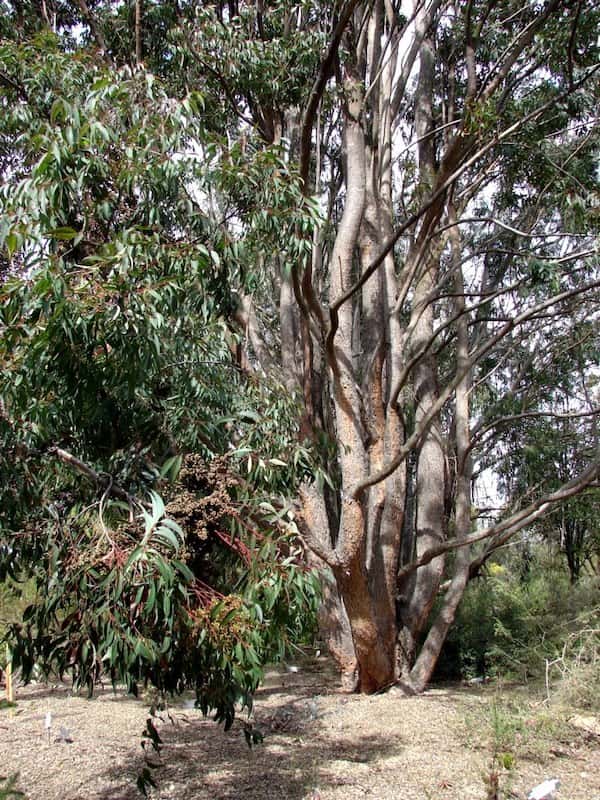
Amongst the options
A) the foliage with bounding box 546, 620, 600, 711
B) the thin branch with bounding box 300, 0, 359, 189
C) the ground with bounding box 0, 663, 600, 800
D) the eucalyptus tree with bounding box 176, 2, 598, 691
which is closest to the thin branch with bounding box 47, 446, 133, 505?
the thin branch with bounding box 300, 0, 359, 189

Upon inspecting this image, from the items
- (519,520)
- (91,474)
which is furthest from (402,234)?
(91,474)

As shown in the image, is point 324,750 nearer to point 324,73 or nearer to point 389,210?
point 324,73

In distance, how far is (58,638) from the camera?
10.7 ft

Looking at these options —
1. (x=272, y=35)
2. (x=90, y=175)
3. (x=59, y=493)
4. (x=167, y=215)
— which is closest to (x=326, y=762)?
(x=59, y=493)

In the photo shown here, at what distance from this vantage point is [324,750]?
251 inches

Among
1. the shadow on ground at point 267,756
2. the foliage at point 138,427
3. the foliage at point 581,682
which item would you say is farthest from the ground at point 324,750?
the foliage at point 138,427

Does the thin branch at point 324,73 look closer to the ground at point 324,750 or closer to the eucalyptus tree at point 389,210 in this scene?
the eucalyptus tree at point 389,210

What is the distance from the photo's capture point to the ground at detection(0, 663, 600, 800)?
528 centimetres

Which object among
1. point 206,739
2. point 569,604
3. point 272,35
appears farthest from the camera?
point 569,604

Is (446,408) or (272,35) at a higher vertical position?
(272,35)

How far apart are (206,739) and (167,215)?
461cm

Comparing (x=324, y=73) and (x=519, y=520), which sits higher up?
(x=324, y=73)

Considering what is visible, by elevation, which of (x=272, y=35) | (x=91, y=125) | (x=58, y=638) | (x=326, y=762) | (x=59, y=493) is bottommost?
(x=326, y=762)

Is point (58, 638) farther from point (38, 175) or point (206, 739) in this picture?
point (206, 739)
